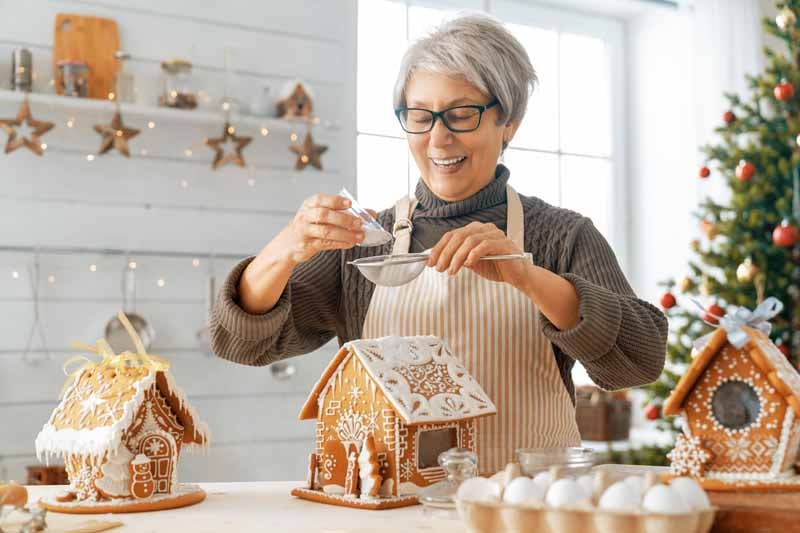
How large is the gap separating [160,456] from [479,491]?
0.50m

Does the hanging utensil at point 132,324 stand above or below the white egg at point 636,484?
above

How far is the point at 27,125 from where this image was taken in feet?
10.1

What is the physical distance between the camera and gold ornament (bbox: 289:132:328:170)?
352cm

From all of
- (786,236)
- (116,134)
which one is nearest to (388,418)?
(116,134)

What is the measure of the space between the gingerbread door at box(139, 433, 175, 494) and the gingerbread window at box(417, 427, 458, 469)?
0.33 m

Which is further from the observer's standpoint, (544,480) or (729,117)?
(729,117)

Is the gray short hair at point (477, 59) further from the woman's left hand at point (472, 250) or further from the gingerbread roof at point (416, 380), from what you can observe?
the gingerbread roof at point (416, 380)

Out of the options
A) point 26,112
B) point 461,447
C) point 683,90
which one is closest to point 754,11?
point 683,90

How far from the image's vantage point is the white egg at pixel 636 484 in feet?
2.93

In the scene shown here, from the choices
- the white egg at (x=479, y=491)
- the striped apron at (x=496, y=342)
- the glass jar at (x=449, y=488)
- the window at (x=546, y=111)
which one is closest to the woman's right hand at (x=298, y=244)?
the striped apron at (x=496, y=342)

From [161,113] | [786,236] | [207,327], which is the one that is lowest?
[207,327]

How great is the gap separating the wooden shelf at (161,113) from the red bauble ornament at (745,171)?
1521 mm

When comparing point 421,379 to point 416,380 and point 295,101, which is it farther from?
point 295,101

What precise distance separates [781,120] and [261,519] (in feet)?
10.3
